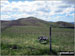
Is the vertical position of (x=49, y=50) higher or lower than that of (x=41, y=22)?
lower

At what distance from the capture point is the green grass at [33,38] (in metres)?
4.16

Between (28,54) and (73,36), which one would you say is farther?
(73,36)

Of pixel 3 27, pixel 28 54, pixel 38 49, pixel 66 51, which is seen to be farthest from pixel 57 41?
pixel 3 27

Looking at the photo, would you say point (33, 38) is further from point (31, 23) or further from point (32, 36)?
point (31, 23)

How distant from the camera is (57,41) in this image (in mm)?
4379

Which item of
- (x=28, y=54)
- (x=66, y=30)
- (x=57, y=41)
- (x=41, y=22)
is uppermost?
(x=41, y=22)

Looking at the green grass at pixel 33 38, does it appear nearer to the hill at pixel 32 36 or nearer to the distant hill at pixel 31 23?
the hill at pixel 32 36

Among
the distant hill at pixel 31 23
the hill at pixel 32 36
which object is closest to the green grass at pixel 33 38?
the hill at pixel 32 36

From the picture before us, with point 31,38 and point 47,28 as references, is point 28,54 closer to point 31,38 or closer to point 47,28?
point 31,38

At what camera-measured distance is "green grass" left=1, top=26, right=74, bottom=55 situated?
13.6ft

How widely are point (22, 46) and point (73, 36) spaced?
6.60 ft

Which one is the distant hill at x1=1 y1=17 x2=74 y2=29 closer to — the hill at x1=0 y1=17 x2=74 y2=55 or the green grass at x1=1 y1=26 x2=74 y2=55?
the hill at x1=0 y1=17 x2=74 y2=55

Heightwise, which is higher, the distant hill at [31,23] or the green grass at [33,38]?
the distant hill at [31,23]

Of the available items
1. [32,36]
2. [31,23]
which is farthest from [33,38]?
[31,23]
